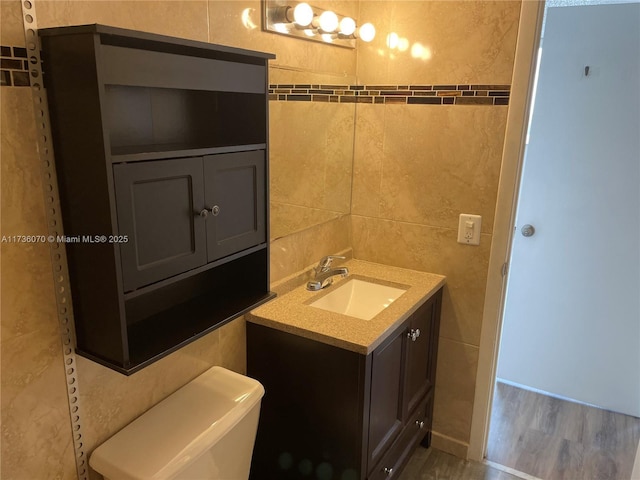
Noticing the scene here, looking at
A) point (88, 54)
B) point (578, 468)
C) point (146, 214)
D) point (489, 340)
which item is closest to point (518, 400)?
point (578, 468)

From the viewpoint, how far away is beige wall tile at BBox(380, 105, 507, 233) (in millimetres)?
1948

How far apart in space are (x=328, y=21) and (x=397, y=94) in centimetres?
44

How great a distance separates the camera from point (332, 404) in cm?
166

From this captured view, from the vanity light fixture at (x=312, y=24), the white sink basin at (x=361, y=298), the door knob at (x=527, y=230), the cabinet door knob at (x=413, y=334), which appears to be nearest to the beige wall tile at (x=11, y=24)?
the vanity light fixture at (x=312, y=24)

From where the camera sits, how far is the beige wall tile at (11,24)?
0.96m

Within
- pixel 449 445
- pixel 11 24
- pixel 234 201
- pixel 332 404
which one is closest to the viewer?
pixel 11 24

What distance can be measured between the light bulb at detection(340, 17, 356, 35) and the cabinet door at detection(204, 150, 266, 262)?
2.66ft

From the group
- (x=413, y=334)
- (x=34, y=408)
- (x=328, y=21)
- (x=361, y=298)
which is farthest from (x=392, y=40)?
(x=34, y=408)

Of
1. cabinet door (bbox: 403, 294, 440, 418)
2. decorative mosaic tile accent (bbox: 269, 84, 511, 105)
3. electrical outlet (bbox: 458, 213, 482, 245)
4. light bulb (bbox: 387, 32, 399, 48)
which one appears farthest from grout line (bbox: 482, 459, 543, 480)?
light bulb (bbox: 387, 32, 399, 48)

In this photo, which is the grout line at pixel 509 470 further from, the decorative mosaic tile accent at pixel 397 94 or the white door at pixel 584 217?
the decorative mosaic tile accent at pixel 397 94

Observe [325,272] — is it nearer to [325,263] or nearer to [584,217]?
[325,263]

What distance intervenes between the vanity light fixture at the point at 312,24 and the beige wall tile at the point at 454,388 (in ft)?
4.40

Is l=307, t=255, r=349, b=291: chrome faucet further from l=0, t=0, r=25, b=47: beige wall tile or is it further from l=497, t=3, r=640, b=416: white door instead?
l=0, t=0, r=25, b=47: beige wall tile

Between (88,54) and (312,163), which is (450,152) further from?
(88,54)
